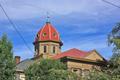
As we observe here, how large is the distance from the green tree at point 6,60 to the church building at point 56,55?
21.0 feet

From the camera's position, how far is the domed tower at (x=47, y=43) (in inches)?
4131

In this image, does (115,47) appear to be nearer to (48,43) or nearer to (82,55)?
(82,55)

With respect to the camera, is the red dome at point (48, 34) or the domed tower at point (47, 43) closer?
the domed tower at point (47, 43)

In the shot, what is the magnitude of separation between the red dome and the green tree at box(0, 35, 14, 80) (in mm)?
56720

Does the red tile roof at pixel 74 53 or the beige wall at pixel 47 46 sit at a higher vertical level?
the beige wall at pixel 47 46

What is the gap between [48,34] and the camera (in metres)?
108

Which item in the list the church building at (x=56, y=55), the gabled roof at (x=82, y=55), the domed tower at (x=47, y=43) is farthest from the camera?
the domed tower at (x=47, y=43)

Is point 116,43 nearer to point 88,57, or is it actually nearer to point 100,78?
point 100,78

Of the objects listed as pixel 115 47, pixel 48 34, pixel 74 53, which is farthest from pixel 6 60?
pixel 48 34

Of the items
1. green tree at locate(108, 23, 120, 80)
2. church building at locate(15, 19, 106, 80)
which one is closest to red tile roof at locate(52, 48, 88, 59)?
church building at locate(15, 19, 106, 80)

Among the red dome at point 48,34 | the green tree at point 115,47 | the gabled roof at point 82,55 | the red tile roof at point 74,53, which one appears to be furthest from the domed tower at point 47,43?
the green tree at point 115,47

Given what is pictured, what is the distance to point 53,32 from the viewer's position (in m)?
109

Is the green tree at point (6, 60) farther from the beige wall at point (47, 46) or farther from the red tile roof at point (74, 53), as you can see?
the beige wall at point (47, 46)

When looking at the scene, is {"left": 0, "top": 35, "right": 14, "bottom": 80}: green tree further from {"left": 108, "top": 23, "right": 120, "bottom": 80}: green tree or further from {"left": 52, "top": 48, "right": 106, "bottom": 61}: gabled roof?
{"left": 52, "top": 48, "right": 106, "bottom": 61}: gabled roof
